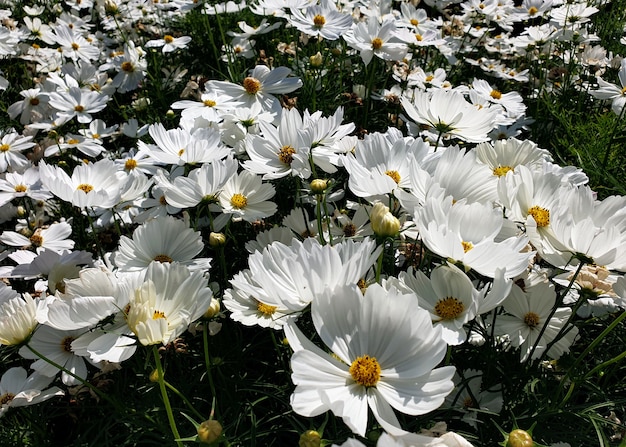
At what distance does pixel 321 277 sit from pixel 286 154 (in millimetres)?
530

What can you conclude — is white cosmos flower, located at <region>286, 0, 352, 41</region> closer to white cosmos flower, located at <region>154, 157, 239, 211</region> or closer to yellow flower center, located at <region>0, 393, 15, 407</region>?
white cosmos flower, located at <region>154, 157, 239, 211</region>

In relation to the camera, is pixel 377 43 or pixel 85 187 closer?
pixel 85 187

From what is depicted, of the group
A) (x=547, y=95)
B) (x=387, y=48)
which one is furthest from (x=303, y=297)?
(x=547, y=95)

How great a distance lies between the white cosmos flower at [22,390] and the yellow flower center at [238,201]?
0.51m

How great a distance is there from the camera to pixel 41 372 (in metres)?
0.99

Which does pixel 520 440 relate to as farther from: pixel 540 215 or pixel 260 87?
pixel 260 87

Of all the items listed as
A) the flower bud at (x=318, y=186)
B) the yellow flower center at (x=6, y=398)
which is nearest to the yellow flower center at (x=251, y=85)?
the flower bud at (x=318, y=186)

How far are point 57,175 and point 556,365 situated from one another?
118cm

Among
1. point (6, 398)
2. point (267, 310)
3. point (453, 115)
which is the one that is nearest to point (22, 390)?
point (6, 398)

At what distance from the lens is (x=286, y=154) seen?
123 cm

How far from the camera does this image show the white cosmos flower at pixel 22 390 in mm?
1000

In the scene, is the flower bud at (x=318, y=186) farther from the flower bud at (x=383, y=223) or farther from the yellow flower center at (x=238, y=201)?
the yellow flower center at (x=238, y=201)

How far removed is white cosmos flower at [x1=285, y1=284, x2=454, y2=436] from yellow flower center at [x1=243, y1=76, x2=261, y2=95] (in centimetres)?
116

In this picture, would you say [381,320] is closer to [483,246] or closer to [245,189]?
[483,246]
